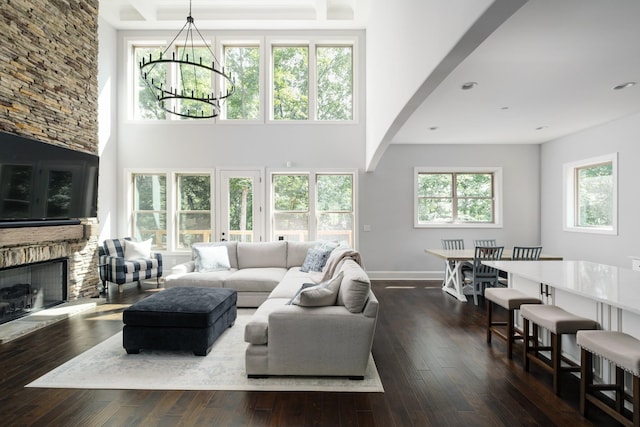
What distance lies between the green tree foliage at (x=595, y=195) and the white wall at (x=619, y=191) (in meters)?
0.26

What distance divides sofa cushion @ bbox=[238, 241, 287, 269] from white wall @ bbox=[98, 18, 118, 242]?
3.04 metres

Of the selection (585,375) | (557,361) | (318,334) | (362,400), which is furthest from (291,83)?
(585,375)

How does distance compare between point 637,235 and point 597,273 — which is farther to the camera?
point 637,235

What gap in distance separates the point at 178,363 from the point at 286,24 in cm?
638

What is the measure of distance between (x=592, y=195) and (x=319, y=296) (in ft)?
19.3

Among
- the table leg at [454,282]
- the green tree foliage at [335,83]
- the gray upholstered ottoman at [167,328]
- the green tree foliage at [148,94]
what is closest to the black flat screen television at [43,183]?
the green tree foliage at [148,94]

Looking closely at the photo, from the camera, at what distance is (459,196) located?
23.7 ft

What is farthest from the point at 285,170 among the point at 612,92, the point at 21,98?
the point at 612,92

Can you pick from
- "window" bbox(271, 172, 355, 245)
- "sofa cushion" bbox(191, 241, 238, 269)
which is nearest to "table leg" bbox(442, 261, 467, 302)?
"window" bbox(271, 172, 355, 245)

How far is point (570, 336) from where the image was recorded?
2.87 metres

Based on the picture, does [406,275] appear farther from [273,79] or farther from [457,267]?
[273,79]

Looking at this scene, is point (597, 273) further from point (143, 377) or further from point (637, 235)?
point (143, 377)

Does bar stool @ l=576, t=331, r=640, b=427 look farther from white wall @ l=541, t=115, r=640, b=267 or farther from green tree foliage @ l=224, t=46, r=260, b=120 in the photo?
green tree foliage @ l=224, t=46, r=260, b=120

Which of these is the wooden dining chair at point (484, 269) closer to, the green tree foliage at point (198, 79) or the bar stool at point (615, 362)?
the bar stool at point (615, 362)
